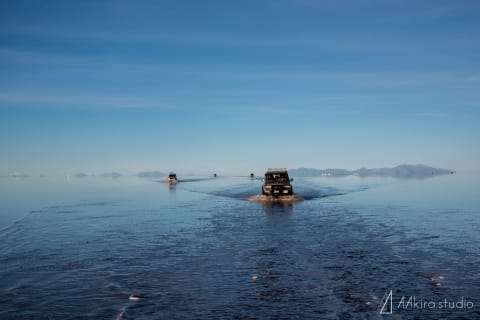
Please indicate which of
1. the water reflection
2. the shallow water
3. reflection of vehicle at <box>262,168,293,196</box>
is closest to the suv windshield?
reflection of vehicle at <box>262,168,293,196</box>

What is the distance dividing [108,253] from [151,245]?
2.31m

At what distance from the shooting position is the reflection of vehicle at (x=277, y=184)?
169ft

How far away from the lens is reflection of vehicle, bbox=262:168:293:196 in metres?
51.4

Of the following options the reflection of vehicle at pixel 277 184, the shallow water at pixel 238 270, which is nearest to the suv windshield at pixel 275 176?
the reflection of vehicle at pixel 277 184

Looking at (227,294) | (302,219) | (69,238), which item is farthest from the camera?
(302,219)

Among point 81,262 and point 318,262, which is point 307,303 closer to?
point 318,262

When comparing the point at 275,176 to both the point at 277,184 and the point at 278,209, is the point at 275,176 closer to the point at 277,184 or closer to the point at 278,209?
the point at 277,184

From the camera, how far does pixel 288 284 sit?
12.8m

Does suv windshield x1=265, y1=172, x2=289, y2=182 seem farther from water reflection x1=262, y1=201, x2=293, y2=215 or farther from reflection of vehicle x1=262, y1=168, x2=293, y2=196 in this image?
water reflection x1=262, y1=201, x2=293, y2=215

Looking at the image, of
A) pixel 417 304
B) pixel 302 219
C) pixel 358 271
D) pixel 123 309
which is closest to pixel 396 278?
pixel 358 271

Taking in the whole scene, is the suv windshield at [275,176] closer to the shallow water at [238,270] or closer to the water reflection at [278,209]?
the water reflection at [278,209]

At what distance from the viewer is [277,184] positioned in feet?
170

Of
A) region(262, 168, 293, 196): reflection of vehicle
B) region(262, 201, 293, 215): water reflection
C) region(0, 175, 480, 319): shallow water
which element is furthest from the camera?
region(262, 168, 293, 196): reflection of vehicle

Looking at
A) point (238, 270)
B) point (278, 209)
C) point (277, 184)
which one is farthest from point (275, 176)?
point (238, 270)
